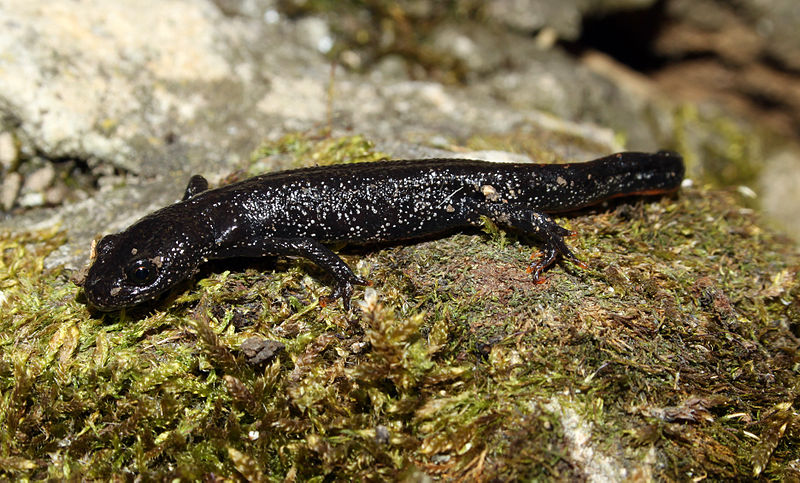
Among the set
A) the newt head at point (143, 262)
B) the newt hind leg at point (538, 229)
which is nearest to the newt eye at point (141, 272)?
the newt head at point (143, 262)

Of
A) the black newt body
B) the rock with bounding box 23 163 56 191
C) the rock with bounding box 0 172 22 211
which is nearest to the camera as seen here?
the black newt body

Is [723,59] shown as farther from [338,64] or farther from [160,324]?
[160,324]

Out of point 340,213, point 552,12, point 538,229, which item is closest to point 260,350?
point 340,213

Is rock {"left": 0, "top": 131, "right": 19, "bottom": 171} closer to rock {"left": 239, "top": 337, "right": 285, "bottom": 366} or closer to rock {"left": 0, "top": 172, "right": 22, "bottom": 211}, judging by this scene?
rock {"left": 0, "top": 172, "right": 22, "bottom": 211}

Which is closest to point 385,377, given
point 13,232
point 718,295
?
point 718,295

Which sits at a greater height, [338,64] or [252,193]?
[338,64]

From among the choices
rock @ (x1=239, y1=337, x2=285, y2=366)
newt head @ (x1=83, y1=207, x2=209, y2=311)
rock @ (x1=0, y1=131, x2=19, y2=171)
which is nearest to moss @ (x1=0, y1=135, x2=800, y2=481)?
rock @ (x1=239, y1=337, x2=285, y2=366)

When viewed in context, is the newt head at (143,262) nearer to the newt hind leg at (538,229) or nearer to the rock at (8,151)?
the rock at (8,151)
